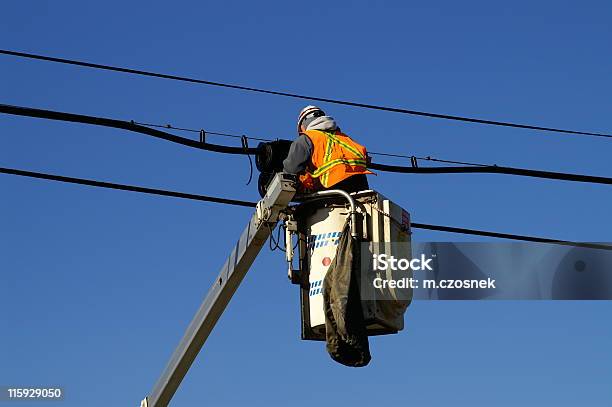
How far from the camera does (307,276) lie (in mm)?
8656

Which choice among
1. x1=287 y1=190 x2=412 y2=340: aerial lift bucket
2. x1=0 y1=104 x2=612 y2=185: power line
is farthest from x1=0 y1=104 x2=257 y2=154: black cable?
x1=287 y1=190 x2=412 y2=340: aerial lift bucket

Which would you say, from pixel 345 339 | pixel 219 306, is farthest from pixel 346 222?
pixel 219 306

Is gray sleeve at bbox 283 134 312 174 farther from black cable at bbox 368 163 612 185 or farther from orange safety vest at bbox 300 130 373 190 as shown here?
black cable at bbox 368 163 612 185

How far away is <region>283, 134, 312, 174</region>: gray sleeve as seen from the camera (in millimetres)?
9484

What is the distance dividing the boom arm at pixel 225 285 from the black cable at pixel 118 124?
1901 mm

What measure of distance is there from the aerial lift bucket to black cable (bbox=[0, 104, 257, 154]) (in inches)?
103

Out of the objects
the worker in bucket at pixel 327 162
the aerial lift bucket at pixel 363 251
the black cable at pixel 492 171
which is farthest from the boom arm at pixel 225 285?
the black cable at pixel 492 171

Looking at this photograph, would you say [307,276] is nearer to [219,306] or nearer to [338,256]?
[338,256]

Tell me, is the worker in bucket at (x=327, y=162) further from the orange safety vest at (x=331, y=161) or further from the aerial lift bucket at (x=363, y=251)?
the aerial lift bucket at (x=363, y=251)

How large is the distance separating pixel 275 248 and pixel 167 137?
101 inches

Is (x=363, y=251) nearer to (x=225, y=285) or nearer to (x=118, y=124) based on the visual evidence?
(x=225, y=285)

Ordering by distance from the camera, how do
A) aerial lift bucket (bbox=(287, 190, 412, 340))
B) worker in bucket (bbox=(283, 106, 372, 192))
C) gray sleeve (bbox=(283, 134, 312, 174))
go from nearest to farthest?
aerial lift bucket (bbox=(287, 190, 412, 340))
worker in bucket (bbox=(283, 106, 372, 192))
gray sleeve (bbox=(283, 134, 312, 174))

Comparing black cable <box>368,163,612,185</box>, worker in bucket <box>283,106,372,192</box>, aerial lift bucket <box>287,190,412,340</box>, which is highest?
black cable <box>368,163,612,185</box>

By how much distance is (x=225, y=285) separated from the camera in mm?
9281
